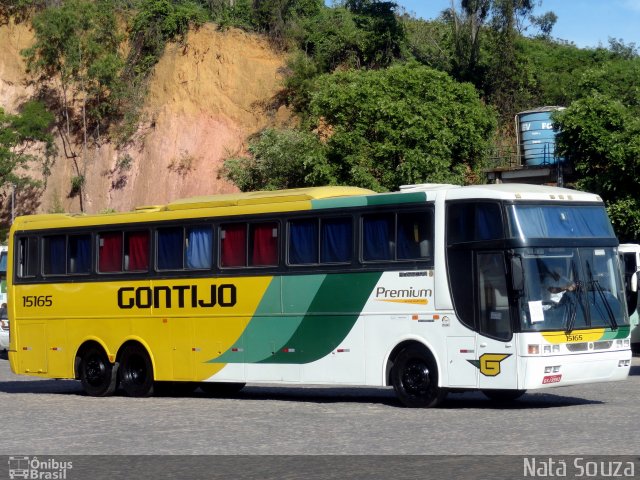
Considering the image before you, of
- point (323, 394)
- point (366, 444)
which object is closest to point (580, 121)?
point (323, 394)

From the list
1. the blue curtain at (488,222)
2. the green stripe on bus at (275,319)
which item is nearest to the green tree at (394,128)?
the green stripe on bus at (275,319)

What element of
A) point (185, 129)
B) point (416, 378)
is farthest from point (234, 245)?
point (185, 129)

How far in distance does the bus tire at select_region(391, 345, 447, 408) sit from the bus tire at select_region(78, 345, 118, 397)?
6281mm

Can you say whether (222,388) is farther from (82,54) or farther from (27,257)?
(82,54)

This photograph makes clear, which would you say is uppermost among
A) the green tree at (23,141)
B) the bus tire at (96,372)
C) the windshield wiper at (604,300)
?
the green tree at (23,141)

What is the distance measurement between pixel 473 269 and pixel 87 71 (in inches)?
2473

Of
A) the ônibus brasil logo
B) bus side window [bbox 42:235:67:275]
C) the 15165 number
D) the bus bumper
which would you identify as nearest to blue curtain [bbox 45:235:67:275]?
bus side window [bbox 42:235:67:275]

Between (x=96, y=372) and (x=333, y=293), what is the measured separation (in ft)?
18.9

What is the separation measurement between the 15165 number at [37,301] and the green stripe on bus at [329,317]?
5.81 m

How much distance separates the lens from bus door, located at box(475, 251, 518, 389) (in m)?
17.5

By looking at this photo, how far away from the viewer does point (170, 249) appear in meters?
22.1

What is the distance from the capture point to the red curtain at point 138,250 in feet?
73.7

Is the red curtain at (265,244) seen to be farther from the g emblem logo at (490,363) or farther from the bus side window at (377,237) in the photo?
the g emblem logo at (490,363)

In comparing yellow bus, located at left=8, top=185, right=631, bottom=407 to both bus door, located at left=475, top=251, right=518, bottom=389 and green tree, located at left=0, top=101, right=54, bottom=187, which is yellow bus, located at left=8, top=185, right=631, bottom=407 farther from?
green tree, located at left=0, top=101, right=54, bottom=187
